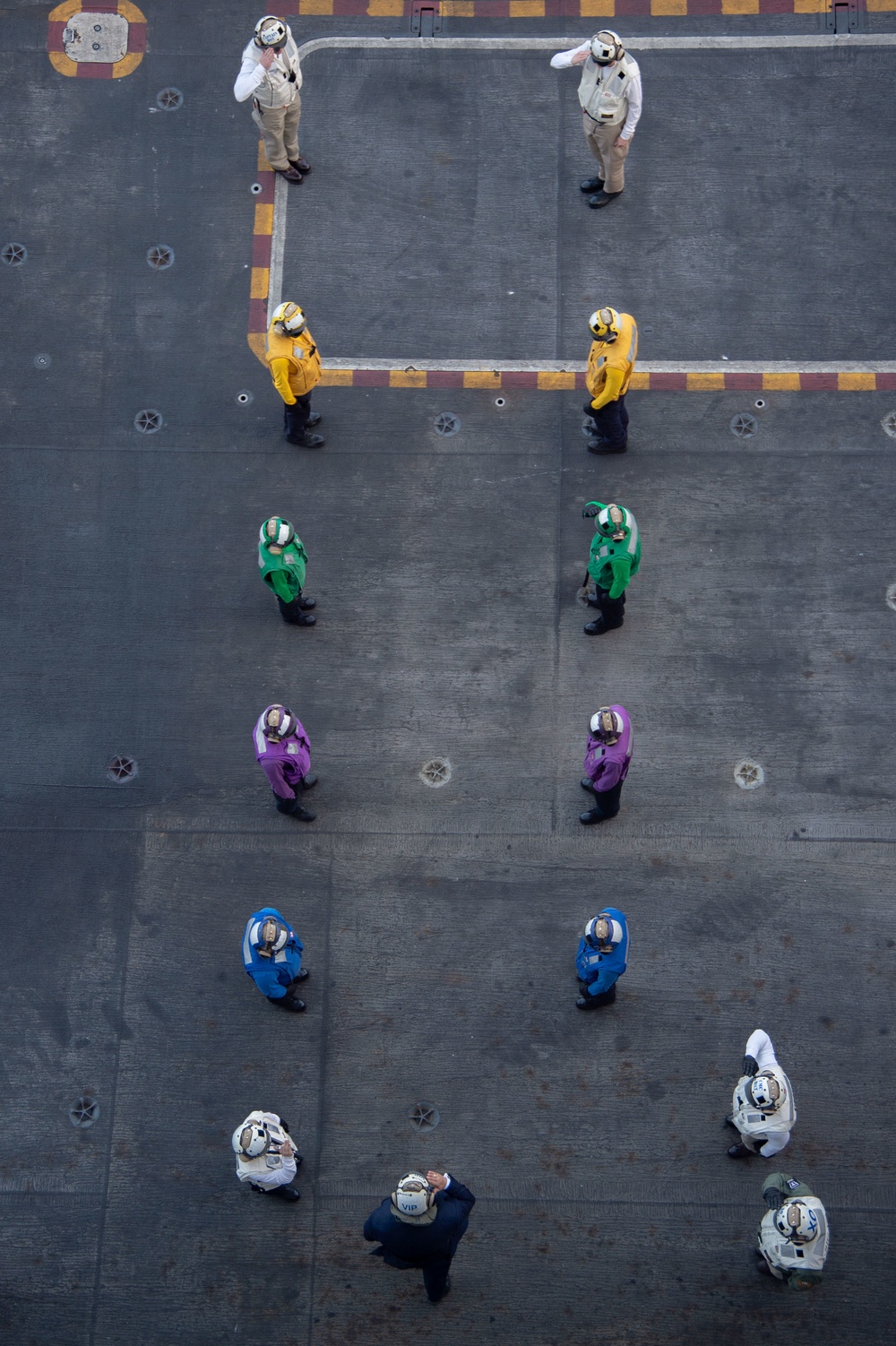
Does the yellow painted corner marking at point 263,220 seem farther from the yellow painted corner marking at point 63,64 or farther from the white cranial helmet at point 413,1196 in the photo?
the white cranial helmet at point 413,1196

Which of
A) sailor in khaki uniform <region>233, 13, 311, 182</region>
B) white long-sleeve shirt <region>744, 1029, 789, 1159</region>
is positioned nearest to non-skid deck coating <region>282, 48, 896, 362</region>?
sailor in khaki uniform <region>233, 13, 311, 182</region>

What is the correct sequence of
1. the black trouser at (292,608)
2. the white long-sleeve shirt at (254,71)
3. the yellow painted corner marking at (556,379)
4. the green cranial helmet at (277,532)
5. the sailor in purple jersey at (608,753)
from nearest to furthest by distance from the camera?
the sailor in purple jersey at (608,753) < the green cranial helmet at (277,532) < the black trouser at (292,608) < the white long-sleeve shirt at (254,71) < the yellow painted corner marking at (556,379)

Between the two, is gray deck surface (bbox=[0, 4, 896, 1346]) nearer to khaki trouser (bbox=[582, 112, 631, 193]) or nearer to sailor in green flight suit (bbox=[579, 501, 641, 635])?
khaki trouser (bbox=[582, 112, 631, 193])

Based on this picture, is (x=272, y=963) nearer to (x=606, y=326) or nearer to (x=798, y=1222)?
(x=798, y=1222)

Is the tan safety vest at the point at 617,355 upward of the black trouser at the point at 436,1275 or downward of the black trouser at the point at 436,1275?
upward

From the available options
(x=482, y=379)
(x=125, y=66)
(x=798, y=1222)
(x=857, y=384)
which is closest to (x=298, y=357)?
(x=482, y=379)

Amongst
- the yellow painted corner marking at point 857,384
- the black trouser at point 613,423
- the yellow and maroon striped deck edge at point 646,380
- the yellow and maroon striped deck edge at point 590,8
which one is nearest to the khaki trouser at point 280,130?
the yellow and maroon striped deck edge at point 590,8
